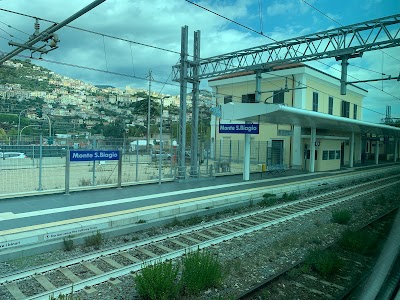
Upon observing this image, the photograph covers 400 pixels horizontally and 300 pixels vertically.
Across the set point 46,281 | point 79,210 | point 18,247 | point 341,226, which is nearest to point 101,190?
point 79,210

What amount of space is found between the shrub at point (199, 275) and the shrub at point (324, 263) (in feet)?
7.15

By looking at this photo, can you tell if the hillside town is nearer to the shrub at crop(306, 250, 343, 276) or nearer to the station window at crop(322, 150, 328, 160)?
the station window at crop(322, 150, 328, 160)

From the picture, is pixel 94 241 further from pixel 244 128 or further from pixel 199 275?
pixel 244 128

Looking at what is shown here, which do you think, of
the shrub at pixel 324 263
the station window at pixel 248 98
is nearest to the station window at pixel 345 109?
the station window at pixel 248 98

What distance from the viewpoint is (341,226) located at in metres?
10.7

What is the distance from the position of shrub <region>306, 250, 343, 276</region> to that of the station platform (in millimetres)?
5250

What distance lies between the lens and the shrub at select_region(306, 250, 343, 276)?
652cm

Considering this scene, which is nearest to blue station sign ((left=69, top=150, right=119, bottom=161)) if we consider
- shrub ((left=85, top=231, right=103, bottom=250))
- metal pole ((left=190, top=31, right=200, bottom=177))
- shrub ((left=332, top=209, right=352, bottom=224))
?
metal pole ((left=190, top=31, right=200, bottom=177))

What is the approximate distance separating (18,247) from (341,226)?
942cm

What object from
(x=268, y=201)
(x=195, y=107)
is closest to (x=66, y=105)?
(x=195, y=107)

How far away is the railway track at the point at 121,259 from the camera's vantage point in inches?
229

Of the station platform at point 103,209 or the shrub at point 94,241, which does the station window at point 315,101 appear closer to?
the station platform at point 103,209

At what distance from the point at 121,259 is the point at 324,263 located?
14.3ft

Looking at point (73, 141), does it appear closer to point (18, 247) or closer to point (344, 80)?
point (18, 247)
